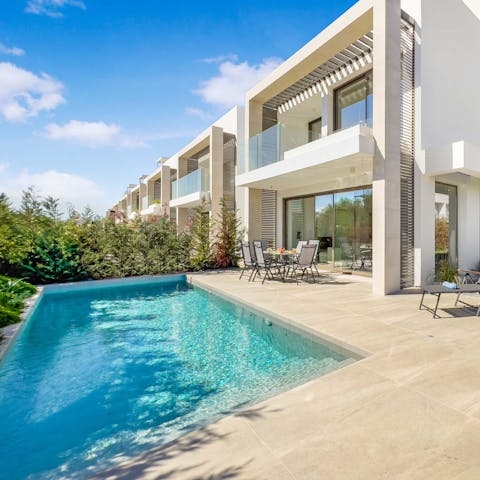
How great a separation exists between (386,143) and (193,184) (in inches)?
501

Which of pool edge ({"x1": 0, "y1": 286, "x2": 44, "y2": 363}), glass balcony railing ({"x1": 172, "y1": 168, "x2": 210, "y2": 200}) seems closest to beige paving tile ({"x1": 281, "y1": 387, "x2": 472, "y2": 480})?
pool edge ({"x1": 0, "y1": 286, "x2": 44, "y2": 363})

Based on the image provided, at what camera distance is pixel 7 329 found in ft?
18.7

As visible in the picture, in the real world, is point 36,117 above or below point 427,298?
above

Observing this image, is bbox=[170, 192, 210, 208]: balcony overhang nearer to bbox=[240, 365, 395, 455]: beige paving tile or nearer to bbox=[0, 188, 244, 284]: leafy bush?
bbox=[0, 188, 244, 284]: leafy bush

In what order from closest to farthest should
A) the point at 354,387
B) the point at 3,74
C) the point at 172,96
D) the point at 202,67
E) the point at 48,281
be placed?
the point at 354,387 → the point at 3,74 → the point at 48,281 → the point at 202,67 → the point at 172,96

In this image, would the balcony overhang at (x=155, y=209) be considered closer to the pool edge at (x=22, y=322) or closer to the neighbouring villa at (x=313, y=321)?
the neighbouring villa at (x=313, y=321)

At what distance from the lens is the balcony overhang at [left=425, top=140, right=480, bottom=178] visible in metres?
8.41

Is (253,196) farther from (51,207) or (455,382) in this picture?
(455,382)

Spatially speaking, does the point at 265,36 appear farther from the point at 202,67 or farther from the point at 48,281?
the point at 48,281

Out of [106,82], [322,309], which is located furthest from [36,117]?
[322,309]

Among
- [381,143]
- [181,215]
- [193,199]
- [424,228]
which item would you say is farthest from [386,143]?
[181,215]

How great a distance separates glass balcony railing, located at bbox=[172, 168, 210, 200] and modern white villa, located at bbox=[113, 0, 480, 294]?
168 inches

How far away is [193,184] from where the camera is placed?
1883 centimetres

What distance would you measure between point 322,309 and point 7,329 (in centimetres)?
602
